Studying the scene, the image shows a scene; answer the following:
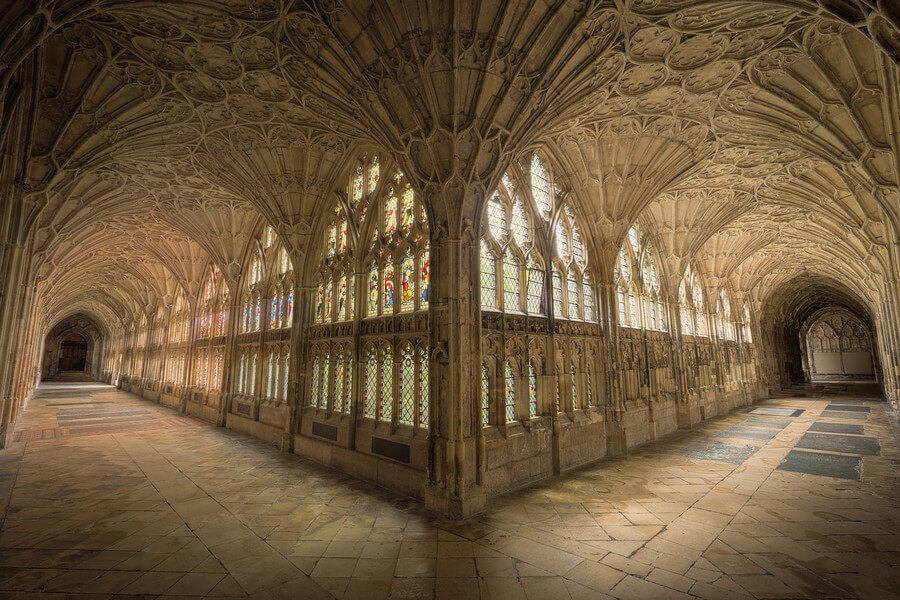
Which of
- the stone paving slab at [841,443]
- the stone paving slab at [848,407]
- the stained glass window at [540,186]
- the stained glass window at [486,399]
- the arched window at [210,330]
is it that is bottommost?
the stone paving slab at [848,407]

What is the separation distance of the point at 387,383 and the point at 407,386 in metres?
0.68

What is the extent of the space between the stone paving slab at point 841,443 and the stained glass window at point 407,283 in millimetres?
11696

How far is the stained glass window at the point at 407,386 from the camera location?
863 centimetres

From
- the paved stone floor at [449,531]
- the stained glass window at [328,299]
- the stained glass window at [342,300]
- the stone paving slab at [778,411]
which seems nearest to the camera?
the paved stone floor at [449,531]

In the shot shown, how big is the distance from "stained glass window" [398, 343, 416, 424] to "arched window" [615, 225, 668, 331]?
7574mm

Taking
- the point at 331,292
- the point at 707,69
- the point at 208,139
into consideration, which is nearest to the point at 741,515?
the point at 707,69

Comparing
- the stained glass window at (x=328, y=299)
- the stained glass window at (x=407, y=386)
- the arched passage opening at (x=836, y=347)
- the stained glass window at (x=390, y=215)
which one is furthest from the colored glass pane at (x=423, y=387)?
the arched passage opening at (x=836, y=347)

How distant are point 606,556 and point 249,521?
5127 millimetres

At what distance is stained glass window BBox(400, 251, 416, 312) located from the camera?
9.20m

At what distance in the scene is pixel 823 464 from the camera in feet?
30.1

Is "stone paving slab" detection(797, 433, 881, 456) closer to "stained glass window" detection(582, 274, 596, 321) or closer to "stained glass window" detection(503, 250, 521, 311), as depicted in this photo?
"stained glass window" detection(582, 274, 596, 321)

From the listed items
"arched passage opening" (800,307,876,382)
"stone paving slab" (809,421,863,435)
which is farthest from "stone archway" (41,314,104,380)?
"arched passage opening" (800,307,876,382)

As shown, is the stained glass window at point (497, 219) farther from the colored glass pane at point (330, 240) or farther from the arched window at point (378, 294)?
the colored glass pane at point (330, 240)

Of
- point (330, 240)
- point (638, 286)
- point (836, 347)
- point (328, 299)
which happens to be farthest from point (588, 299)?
point (836, 347)
